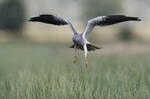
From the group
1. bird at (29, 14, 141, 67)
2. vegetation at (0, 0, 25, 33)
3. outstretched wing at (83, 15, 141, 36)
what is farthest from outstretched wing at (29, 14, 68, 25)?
vegetation at (0, 0, 25, 33)

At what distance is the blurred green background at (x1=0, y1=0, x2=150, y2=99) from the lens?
620cm

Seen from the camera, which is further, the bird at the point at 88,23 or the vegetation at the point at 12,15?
the vegetation at the point at 12,15

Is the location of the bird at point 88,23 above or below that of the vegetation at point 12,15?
above

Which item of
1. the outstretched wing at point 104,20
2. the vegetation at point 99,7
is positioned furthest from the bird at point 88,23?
the vegetation at point 99,7

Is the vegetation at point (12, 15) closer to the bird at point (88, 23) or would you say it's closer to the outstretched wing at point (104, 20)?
the bird at point (88, 23)

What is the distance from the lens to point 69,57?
1842cm

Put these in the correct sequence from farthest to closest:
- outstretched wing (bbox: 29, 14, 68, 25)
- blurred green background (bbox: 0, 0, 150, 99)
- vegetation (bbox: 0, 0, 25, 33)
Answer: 1. vegetation (bbox: 0, 0, 25, 33)
2. outstretched wing (bbox: 29, 14, 68, 25)
3. blurred green background (bbox: 0, 0, 150, 99)

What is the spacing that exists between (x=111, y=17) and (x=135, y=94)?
198cm

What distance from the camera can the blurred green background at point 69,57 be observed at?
20.3ft

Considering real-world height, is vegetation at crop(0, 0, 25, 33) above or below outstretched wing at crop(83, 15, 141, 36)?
below

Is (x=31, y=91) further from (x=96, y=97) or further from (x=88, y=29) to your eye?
(x=88, y=29)

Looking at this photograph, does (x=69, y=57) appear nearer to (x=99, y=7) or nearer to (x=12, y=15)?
(x=99, y=7)

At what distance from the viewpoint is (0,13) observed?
59938 mm

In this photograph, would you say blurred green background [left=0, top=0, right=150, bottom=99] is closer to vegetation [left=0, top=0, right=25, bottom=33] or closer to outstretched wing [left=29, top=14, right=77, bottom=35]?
vegetation [left=0, top=0, right=25, bottom=33]
